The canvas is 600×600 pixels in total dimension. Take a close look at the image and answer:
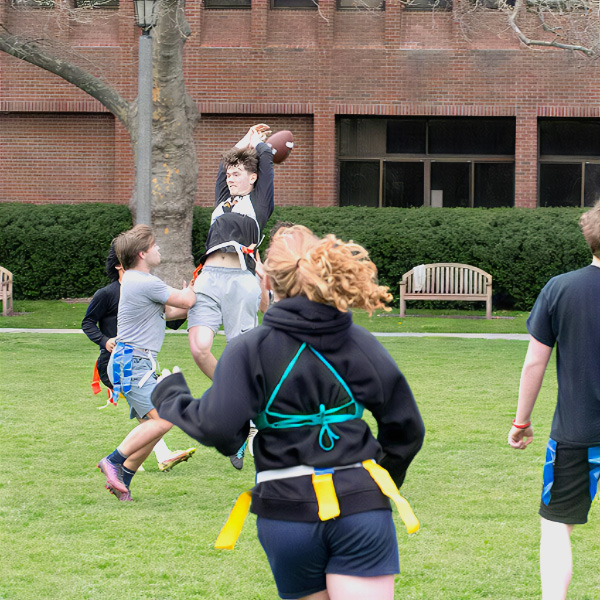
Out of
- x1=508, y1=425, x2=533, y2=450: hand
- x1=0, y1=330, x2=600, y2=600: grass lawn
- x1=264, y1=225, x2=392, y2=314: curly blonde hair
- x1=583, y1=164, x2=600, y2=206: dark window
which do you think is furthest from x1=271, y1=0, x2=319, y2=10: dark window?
x1=264, y1=225, x2=392, y2=314: curly blonde hair

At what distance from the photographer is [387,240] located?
70.0ft

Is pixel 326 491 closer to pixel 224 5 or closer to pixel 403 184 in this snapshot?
pixel 403 184

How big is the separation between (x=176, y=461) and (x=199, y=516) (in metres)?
1.13

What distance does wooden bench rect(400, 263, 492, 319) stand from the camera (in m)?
19.6

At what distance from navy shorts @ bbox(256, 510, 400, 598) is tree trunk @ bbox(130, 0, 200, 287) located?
53.0 ft

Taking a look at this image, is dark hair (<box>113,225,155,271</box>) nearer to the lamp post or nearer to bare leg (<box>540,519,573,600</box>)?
bare leg (<box>540,519,573,600</box>)

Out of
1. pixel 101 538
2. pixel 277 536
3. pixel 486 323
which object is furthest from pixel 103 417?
pixel 486 323

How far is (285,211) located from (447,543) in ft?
57.3

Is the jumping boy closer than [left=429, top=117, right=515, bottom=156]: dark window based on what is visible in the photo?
Yes

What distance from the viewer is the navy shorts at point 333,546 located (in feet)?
10.1

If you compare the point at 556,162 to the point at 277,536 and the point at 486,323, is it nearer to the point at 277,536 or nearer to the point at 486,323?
the point at 486,323

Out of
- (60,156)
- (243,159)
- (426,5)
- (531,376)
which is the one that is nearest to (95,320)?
(243,159)

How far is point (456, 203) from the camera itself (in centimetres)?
2505

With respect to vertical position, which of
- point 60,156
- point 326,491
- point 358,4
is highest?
point 358,4
